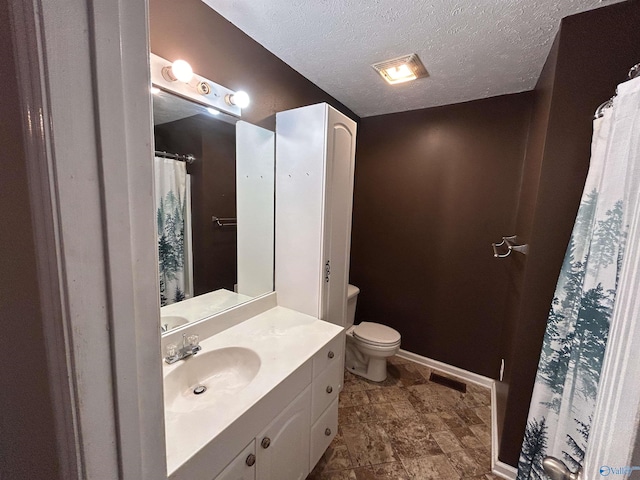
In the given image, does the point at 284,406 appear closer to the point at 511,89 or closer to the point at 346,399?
the point at 346,399

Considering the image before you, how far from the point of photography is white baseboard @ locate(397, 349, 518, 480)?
1462 millimetres

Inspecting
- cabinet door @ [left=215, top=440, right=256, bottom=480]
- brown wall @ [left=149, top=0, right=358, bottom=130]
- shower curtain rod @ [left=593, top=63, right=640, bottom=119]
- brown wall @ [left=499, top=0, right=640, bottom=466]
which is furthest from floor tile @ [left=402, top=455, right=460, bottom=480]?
brown wall @ [left=149, top=0, right=358, bottom=130]

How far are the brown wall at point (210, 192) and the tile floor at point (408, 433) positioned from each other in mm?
1248

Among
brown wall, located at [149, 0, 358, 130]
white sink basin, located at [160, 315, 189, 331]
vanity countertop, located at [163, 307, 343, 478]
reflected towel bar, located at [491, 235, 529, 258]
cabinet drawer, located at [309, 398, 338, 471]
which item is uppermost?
brown wall, located at [149, 0, 358, 130]

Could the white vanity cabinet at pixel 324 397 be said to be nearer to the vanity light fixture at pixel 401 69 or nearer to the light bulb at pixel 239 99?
the light bulb at pixel 239 99

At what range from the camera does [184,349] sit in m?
1.11

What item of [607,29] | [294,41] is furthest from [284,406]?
[607,29]

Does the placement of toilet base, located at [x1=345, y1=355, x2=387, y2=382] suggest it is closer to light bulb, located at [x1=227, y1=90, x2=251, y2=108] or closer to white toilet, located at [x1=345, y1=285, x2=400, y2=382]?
white toilet, located at [x1=345, y1=285, x2=400, y2=382]

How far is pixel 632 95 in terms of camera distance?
773mm

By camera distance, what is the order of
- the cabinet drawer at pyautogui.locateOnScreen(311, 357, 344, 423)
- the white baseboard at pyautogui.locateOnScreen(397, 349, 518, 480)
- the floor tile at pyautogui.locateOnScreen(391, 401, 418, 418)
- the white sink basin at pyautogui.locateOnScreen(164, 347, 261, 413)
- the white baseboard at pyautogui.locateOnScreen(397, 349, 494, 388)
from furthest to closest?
the white baseboard at pyautogui.locateOnScreen(397, 349, 494, 388) < the floor tile at pyautogui.locateOnScreen(391, 401, 418, 418) < the white baseboard at pyautogui.locateOnScreen(397, 349, 518, 480) < the cabinet drawer at pyautogui.locateOnScreen(311, 357, 344, 423) < the white sink basin at pyautogui.locateOnScreen(164, 347, 261, 413)

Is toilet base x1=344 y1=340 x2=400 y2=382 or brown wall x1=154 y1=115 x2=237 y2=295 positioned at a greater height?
brown wall x1=154 y1=115 x2=237 y2=295

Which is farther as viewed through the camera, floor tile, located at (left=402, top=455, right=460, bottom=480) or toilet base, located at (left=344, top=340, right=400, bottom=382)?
toilet base, located at (left=344, top=340, right=400, bottom=382)

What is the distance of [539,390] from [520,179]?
1.44m

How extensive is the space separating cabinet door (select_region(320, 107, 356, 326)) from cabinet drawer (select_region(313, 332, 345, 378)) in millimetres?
255
